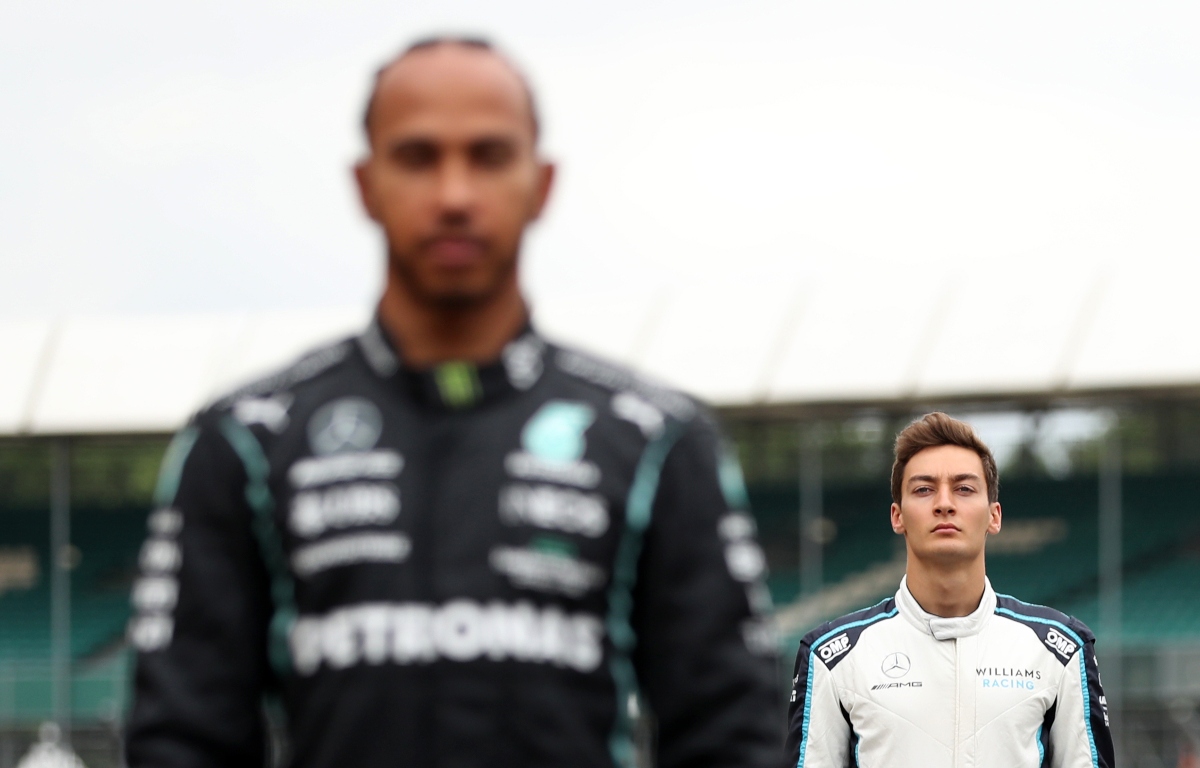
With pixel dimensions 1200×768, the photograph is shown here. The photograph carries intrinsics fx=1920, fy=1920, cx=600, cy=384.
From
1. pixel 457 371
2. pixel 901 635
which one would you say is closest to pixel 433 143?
pixel 457 371

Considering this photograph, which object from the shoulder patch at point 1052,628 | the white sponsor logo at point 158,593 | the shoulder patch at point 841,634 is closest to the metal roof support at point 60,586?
the shoulder patch at point 841,634

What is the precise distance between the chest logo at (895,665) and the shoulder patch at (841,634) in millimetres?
109

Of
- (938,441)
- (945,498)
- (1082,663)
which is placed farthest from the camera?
(1082,663)

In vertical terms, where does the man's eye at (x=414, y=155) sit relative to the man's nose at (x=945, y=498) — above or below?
above

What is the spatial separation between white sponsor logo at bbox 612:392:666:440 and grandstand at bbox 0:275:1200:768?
20.0 meters

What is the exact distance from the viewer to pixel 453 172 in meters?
2.03

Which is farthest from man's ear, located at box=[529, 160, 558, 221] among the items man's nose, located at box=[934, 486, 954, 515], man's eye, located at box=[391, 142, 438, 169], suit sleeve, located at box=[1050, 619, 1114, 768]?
suit sleeve, located at box=[1050, 619, 1114, 768]

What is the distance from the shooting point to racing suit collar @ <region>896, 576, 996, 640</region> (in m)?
4.90

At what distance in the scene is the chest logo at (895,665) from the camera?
4.88 m

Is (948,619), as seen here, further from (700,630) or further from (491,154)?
(491,154)

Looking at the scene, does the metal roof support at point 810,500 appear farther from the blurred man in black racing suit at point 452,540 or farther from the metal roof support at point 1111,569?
the blurred man in black racing suit at point 452,540

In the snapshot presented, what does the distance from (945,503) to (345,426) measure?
8.89 ft

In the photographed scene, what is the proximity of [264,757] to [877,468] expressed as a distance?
80.5ft

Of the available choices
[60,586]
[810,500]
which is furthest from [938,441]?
[810,500]
